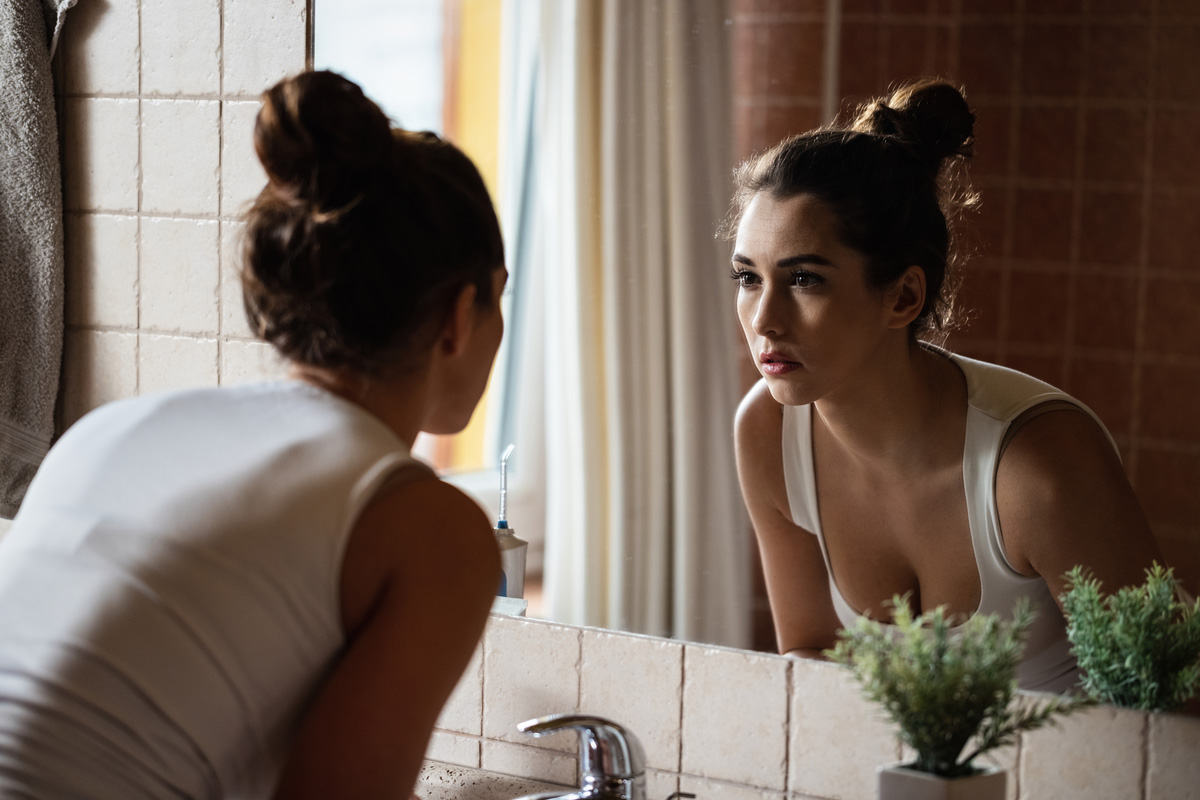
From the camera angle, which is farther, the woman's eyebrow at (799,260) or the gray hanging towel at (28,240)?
the gray hanging towel at (28,240)

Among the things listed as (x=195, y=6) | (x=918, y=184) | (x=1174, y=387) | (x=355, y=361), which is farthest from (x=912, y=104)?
(x=195, y=6)

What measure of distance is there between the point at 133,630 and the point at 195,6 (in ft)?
2.60

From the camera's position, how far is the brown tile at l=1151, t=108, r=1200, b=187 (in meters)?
0.86

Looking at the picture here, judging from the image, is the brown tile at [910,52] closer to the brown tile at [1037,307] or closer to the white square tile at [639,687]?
the brown tile at [1037,307]

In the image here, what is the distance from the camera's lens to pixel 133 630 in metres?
0.64

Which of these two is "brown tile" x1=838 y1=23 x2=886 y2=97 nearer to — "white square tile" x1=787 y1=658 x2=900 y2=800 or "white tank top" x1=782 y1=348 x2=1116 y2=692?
"white tank top" x1=782 y1=348 x2=1116 y2=692

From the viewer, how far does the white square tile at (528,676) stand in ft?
3.46

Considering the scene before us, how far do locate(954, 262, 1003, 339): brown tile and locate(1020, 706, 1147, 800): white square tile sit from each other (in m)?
0.30

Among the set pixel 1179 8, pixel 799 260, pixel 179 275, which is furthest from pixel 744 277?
pixel 179 275

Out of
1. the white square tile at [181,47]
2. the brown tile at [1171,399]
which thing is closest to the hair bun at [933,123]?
the brown tile at [1171,399]

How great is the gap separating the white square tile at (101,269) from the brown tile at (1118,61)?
0.94 metres

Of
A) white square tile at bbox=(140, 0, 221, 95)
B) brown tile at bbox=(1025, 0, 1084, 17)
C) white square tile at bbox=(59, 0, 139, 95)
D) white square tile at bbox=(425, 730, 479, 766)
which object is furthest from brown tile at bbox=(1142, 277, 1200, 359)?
white square tile at bbox=(59, 0, 139, 95)

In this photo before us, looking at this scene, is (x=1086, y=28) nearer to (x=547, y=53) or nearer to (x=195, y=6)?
(x=547, y=53)

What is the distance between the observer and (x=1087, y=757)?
0.88 m
